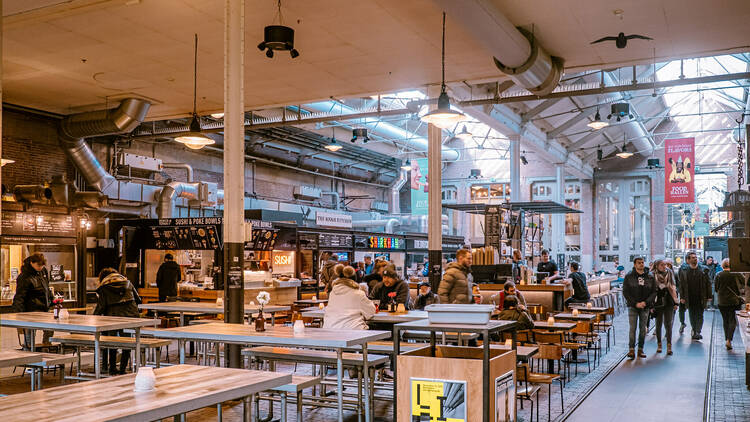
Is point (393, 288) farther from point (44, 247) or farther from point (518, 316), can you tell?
point (44, 247)

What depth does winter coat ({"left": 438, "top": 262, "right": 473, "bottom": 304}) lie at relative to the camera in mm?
8250

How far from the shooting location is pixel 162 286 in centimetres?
1300

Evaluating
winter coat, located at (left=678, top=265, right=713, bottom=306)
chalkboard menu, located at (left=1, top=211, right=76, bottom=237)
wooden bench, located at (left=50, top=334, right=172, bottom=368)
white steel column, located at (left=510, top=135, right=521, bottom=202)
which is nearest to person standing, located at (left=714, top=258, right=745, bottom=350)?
winter coat, located at (left=678, top=265, right=713, bottom=306)

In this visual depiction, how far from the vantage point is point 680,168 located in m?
20.4

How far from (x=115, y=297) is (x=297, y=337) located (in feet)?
13.9

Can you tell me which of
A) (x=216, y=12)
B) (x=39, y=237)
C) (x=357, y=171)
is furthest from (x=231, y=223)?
(x=357, y=171)

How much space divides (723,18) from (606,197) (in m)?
21.4

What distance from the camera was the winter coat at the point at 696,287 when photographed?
1205cm

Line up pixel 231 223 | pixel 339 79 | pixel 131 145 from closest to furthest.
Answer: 1. pixel 231 223
2. pixel 339 79
3. pixel 131 145

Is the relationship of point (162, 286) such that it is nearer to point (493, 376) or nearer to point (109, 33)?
point (109, 33)

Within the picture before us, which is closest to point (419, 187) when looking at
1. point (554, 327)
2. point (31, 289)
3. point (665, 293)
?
point (665, 293)

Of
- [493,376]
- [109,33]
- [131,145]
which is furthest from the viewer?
[131,145]

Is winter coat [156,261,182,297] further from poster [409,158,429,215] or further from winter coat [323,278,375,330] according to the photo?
poster [409,158,429,215]

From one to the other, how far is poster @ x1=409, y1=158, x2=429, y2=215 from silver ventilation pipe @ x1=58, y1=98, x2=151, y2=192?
943 cm
